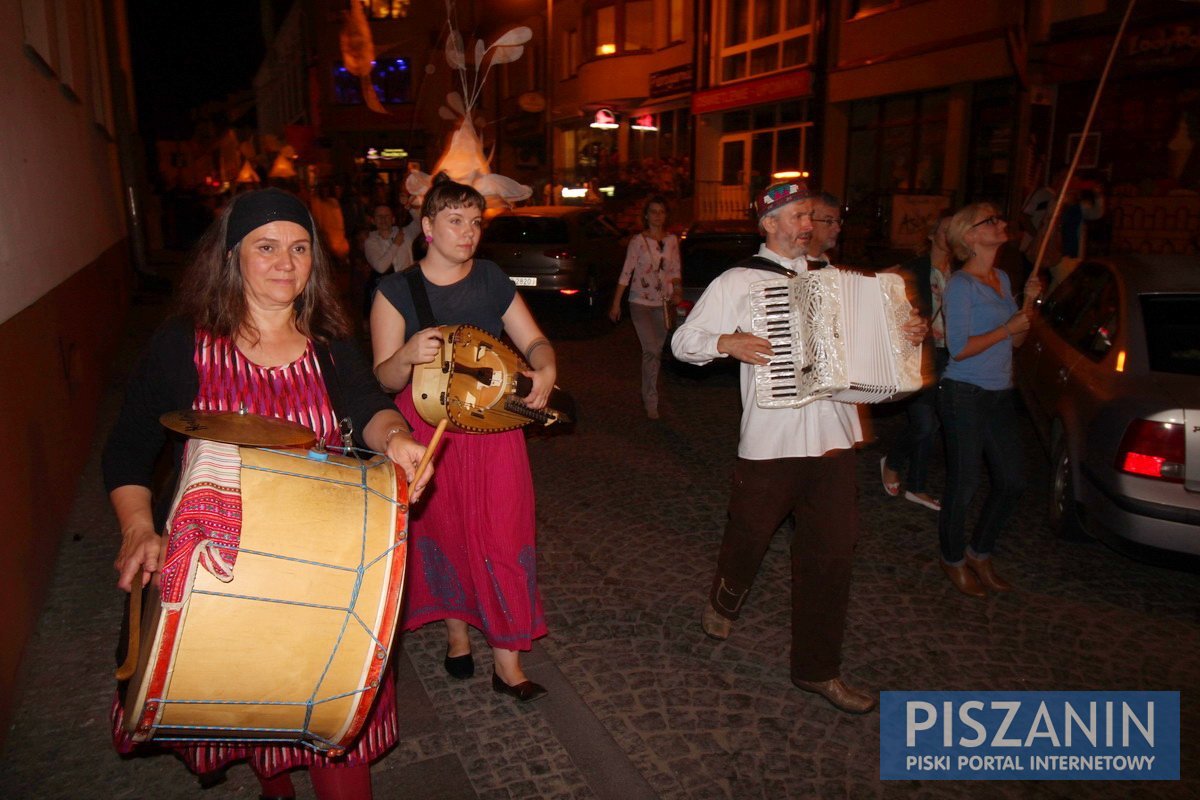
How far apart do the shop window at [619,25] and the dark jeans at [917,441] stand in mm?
22749

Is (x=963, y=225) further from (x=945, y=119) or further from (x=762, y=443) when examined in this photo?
(x=945, y=119)

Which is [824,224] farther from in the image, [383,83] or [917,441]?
[383,83]

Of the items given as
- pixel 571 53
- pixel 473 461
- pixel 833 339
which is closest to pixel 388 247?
pixel 473 461

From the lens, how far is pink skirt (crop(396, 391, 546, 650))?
3.45 meters

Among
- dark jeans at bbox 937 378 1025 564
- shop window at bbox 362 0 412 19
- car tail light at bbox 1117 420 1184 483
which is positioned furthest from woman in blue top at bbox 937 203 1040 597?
shop window at bbox 362 0 412 19

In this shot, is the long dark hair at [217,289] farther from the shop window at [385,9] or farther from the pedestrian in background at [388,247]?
the shop window at [385,9]

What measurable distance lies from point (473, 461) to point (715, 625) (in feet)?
4.87

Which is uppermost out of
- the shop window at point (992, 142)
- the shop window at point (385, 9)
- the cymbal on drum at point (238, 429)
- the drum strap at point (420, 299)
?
the shop window at point (385, 9)

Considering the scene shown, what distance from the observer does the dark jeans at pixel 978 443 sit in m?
4.35

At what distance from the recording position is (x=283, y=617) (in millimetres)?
1852

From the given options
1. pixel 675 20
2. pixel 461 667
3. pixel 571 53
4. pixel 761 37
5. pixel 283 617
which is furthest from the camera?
pixel 571 53

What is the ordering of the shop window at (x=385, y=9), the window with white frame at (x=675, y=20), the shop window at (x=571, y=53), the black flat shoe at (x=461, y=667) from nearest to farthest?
the black flat shoe at (x=461, y=667) < the window with white frame at (x=675, y=20) < the shop window at (x=571, y=53) < the shop window at (x=385, y=9)

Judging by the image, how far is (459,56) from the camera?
13.3 metres

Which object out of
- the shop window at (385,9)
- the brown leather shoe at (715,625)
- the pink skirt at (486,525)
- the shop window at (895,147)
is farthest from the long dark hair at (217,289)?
the shop window at (385,9)
